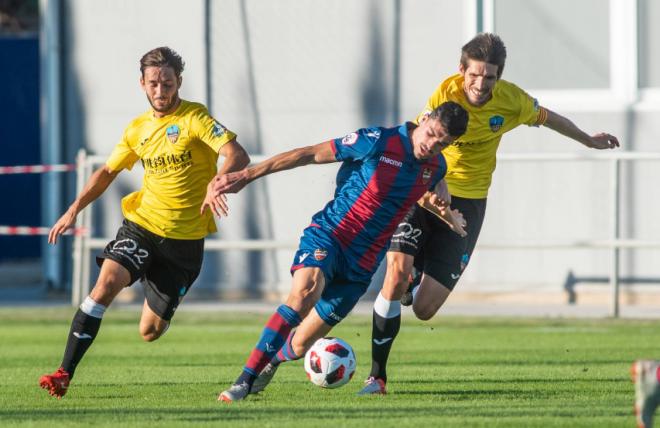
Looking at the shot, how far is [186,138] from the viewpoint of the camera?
9094 mm

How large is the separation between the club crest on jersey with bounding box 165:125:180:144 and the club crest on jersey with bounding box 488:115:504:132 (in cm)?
213

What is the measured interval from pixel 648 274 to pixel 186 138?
8542mm

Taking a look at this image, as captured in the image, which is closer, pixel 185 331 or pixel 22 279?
pixel 185 331

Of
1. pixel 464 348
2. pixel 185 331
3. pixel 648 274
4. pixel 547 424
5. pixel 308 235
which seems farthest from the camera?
pixel 648 274

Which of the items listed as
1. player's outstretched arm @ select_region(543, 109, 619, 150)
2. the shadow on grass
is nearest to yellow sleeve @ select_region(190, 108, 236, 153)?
the shadow on grass

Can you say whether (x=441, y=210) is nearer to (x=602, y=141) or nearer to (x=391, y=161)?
(x=391, y=161)

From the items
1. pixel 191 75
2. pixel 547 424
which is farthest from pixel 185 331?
pixel 547 424

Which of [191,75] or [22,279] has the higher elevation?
[191,75]

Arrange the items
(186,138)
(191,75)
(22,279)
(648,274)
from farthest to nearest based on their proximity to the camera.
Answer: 1. (22,279)
2. (191,75)
3. (648,274)
4. (186,138)

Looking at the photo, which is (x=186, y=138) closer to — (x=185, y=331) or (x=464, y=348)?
(x=464, y=348)

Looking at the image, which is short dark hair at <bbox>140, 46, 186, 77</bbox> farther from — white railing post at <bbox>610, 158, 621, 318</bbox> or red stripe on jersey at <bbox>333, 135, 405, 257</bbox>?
white railing post at <bbox>610, 158, 621, 318</bbox>

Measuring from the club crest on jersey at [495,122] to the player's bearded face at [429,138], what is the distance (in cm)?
134

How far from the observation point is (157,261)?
934cm

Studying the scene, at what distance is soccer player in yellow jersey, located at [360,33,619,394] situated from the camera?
30.6ft
